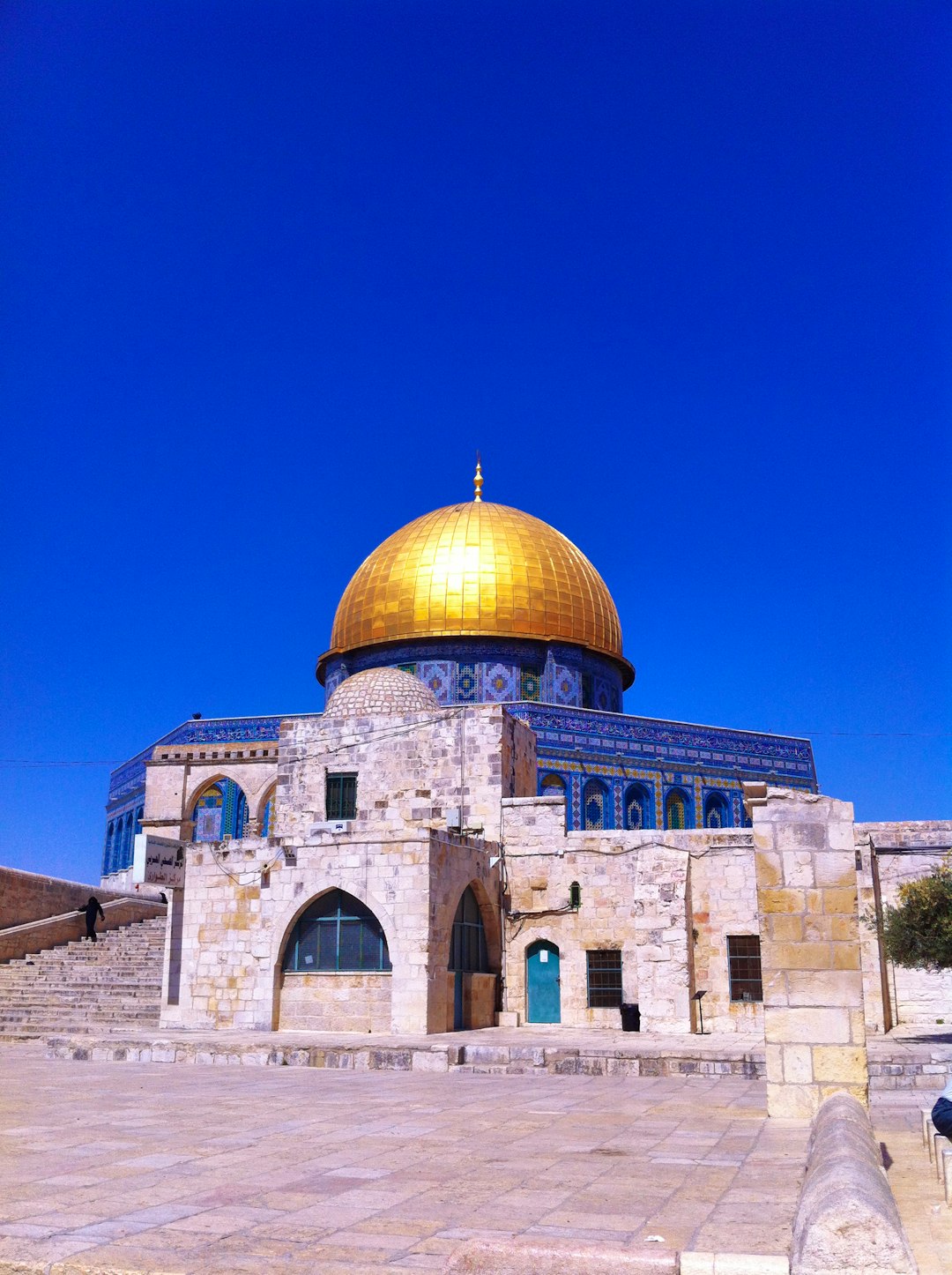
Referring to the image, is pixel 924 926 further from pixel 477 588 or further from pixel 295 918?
pixel 477 588

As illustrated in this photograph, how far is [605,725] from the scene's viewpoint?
29688mm

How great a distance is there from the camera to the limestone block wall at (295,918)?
15250 millimetres

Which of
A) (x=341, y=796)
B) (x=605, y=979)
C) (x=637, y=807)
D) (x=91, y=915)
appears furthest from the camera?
(x=637, y=807)

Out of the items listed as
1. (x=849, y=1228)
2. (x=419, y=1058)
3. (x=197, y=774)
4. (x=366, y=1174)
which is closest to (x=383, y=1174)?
(x=366, y=1174)

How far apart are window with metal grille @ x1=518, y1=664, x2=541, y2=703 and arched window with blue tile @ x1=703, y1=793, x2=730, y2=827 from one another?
5.24 metres

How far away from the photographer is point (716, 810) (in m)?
31.2

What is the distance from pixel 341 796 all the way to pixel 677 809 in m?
13.7

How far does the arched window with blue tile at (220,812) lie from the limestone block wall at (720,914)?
53.9ft

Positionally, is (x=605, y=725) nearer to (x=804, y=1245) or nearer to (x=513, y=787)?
(x=513, y=787)

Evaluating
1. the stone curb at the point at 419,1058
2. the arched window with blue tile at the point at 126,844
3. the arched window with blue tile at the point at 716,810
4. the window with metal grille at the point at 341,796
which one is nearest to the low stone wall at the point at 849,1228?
the stone curb at the point at 419,1058

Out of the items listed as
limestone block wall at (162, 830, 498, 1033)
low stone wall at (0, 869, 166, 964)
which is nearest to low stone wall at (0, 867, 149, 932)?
low stone wall at (0, 869, 166, 964)

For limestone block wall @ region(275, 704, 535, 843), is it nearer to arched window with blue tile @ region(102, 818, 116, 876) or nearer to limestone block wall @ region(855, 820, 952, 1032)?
limestone block wall @ region(855, 820, 952, 1032)

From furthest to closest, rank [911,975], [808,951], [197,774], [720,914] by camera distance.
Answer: [197,774] → [911,975] → [720,914] → [808,951]

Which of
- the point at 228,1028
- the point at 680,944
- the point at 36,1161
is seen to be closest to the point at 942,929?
the point at 680,944
